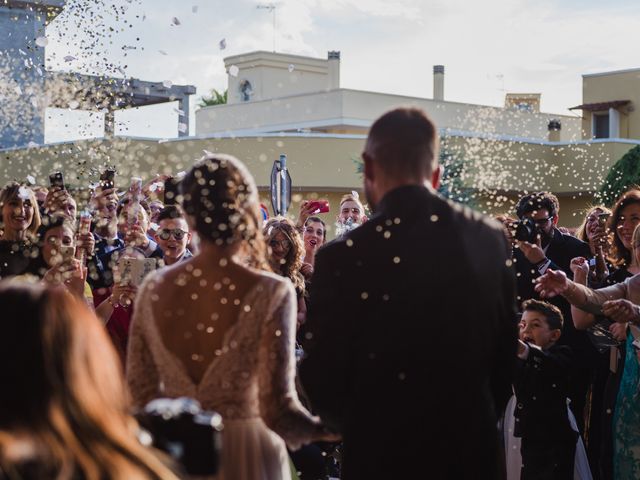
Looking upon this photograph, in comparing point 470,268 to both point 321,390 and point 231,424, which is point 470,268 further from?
point 231,424

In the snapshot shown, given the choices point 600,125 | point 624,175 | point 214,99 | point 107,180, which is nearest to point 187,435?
point 107,180

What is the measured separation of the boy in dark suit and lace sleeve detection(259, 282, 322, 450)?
2.96 m

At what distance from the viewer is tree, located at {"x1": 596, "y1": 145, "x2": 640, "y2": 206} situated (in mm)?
25562

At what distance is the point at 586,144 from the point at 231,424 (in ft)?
92.4

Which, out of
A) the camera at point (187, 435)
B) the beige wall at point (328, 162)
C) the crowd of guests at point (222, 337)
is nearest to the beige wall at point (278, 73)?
the beige wall at point (328, 162)

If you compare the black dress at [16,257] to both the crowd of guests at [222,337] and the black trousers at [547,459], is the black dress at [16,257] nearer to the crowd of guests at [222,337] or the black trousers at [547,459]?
the crowd of guests at [222,337]

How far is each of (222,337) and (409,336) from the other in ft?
2.18

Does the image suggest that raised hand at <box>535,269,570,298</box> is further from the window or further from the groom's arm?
the window

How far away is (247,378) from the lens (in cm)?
357

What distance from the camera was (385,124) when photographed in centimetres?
338

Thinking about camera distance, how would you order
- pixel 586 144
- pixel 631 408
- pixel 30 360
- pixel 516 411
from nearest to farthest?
pixel 30 360 → pixel 631 408 → pixel 516 411 → pixel 586 144

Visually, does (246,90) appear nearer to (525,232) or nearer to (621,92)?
(621,92)

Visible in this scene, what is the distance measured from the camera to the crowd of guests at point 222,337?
200 centimetres

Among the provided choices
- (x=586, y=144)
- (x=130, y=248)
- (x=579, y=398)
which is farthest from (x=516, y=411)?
(x=586, y=144)
